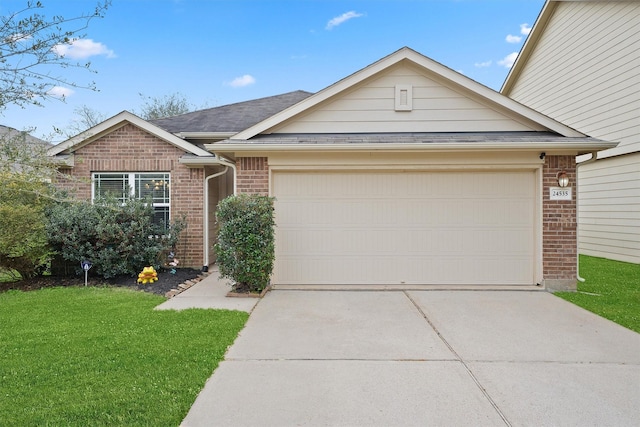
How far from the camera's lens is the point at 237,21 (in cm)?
1592

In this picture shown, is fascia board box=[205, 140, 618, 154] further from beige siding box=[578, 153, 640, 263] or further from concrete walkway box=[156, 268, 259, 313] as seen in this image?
beige siding box=[578, 153, 640, 263]

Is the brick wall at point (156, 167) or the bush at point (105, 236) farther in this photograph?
the brick wall at point (156, 167)

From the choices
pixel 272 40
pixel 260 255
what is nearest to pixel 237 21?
pixel 272 40

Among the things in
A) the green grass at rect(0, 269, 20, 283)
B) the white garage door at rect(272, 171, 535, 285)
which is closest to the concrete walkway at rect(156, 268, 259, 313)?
the white garage door at rect(272, 171, 535, 285)

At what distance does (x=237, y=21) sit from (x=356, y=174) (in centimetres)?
1181

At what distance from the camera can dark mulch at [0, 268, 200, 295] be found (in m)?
7.63

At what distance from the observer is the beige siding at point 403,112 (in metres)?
7.67

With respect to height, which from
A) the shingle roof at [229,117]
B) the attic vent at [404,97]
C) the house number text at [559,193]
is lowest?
the house number text at [559,193]

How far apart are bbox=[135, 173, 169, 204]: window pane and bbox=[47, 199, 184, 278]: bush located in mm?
940

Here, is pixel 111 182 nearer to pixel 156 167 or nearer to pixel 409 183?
pixel 156 167

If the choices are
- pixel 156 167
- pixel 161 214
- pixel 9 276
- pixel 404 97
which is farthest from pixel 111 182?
pixel 404 97

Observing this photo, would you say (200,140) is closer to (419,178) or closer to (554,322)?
(419,178)

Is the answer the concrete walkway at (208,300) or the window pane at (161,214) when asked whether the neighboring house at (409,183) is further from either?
the window pane at (161,214)

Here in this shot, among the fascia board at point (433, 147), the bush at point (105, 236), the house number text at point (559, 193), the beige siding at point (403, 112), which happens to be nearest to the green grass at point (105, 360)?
the bush at point (105, 236)
